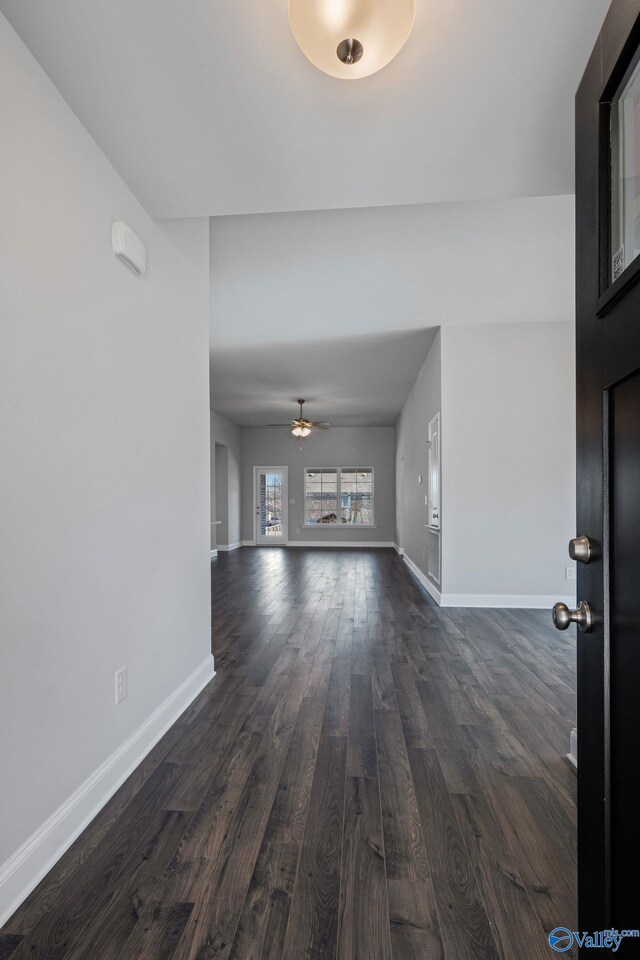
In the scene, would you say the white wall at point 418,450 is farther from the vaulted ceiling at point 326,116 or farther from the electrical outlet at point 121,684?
the electrical outlet at point 121,684

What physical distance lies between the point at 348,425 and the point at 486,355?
255 inches

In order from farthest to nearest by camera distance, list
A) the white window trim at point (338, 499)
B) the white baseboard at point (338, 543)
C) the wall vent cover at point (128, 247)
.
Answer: the white window trim at point (338, 499) < the white baseboard at point (338, 543) < the wall vent cover at point (128, 247)

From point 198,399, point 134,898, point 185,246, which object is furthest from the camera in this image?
point 198,399

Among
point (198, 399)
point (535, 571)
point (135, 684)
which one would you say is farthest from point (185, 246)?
point (535, 571)

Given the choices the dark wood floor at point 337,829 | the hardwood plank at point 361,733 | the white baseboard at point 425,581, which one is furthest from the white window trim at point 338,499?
the hardwood plank at point 361,733

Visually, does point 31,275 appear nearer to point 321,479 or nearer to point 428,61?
point 428,61

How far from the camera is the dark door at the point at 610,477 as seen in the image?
0.79 metres

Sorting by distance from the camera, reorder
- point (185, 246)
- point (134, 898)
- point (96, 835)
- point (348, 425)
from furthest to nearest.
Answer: point (348, 425) → point (185, 246) → point (96, 835) → point (134, 898)

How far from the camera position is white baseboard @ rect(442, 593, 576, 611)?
4.96 metres

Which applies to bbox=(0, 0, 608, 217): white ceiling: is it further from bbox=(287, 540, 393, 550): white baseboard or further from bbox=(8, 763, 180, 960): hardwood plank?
bbox=(287, 540, 393, 550): white baseboard

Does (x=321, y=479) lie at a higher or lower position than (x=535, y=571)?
higher

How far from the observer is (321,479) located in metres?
11.7

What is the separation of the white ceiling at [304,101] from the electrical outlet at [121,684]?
6.61 feet

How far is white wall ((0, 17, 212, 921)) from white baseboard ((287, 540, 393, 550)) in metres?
9.06
